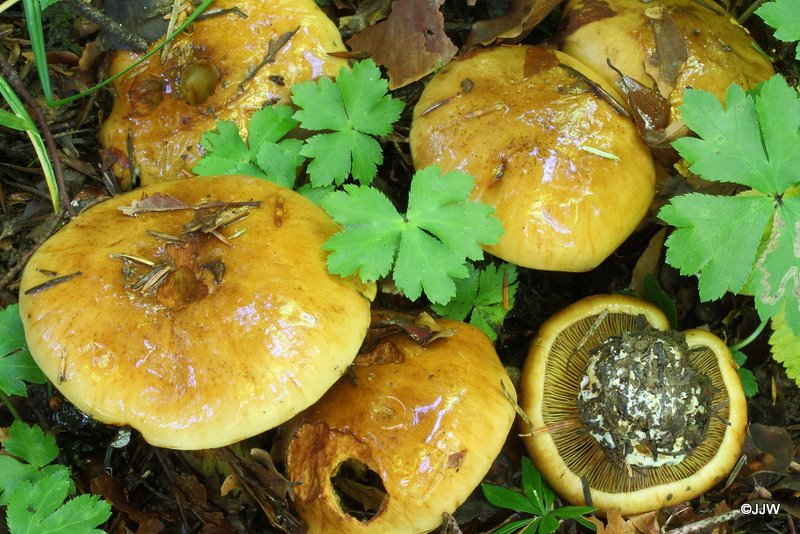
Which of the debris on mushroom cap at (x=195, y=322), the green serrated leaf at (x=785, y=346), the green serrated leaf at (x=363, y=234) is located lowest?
the green serrated leaf at (x=785, y=346)

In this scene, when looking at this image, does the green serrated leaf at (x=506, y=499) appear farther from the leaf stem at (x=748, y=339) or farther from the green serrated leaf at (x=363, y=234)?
the leaf stem at (x=748, y=339)

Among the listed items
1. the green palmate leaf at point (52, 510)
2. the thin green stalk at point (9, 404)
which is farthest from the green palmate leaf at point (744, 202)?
the thin green stalk at point (9, 404)

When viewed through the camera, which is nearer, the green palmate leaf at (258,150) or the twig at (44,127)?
the green palmate leaf at (258,150)

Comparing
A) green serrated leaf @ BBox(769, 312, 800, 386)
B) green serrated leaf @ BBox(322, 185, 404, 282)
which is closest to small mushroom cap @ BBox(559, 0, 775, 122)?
green serrated leaf @ BBox(769, 312, 800, 386)

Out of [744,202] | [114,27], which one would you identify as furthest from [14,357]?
[744,202]

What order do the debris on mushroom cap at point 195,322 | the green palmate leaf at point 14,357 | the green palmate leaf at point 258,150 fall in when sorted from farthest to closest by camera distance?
the green palmate leaf at point 258,150, the green palmate leaf at point 14,357, the debris on mushroom cap at point 195,322

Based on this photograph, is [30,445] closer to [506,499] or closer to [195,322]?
[195,322]

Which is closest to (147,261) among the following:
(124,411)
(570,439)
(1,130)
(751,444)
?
(124,411)

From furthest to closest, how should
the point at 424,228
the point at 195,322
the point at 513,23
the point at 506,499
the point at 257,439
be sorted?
the point at 513,23
the point at 257,439
the point at 506,499
the point at 424,228
the point at 195,322
